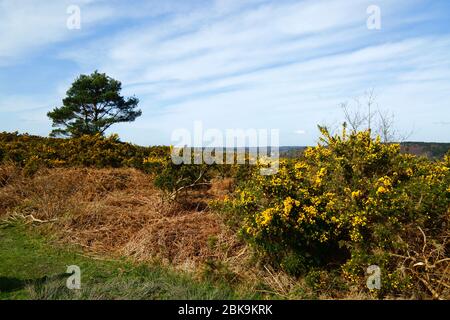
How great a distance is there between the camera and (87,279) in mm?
4738

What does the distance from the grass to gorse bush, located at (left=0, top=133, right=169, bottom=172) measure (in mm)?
3684

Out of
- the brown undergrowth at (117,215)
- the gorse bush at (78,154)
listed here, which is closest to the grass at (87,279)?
the brown undergrowth at (117,215)

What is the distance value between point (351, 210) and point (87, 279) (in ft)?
10.8

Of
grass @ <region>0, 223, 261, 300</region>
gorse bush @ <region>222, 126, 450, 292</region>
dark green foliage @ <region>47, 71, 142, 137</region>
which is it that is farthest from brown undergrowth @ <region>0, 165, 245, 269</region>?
dark green foliage @ <region>47, 71, 142, 137</region>

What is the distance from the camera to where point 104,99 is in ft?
84.7

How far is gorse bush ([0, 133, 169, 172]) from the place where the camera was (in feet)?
31.7

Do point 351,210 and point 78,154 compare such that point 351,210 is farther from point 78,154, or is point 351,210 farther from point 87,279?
point 78,154

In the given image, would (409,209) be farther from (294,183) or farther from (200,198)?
(200,198)

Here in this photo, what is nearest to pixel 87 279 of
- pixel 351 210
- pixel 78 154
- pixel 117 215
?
pixel 117 215

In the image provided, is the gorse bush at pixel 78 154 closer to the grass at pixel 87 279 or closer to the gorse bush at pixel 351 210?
the grass at pixel 87 279

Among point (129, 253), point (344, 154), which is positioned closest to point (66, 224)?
point (129, 253)

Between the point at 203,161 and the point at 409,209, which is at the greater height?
the point at 203,161

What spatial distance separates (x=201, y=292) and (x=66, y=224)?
3.64 metres

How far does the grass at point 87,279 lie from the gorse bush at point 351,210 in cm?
79
